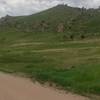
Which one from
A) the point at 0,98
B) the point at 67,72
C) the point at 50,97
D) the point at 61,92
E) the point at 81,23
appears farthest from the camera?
the point at 81,23

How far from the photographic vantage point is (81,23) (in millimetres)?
168750

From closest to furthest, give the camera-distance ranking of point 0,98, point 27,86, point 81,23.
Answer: point 0,98
point 27,86
point 81,23

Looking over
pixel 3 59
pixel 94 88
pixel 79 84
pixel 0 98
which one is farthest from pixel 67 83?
pixel 3 59

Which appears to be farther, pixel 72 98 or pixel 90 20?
pixel 90 20

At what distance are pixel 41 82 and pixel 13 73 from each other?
8106mm

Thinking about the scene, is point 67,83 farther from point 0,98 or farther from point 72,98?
point 0,98

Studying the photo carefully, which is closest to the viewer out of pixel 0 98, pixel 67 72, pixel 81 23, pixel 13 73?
pixel 0 98

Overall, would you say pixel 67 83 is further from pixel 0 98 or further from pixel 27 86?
pixel 0 98

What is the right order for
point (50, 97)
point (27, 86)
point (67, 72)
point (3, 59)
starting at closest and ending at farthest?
point (50, 97) → point (27, 86) → point (67, 72) → point (3, 59)

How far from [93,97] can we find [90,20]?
484ft

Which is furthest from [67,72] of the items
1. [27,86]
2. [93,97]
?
[93,97]

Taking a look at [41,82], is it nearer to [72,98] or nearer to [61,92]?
[61,92]

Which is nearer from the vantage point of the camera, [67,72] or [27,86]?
[27,86]

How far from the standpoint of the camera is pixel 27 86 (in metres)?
32.3
